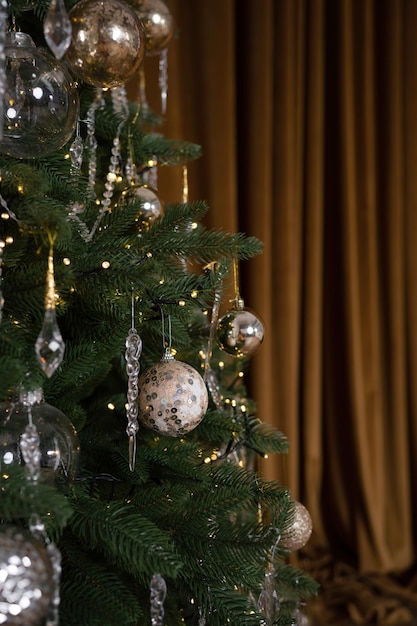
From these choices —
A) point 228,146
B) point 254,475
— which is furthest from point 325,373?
point 254,475

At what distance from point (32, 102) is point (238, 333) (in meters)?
0.37

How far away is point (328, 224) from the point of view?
1921 millimetres

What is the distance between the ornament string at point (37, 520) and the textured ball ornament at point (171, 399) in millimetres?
149

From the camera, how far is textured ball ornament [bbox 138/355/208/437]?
68 centimetres

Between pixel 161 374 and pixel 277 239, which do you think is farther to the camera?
pixel 277 239

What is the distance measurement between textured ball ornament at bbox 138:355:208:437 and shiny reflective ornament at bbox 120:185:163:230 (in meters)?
0.22

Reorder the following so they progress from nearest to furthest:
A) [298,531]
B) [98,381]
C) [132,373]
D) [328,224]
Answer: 1. [132,373]
2. [98,381]
3. [298,531]
4. [328,224]

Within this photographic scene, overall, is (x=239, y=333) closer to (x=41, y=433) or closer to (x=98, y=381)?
(x=98, y=381)

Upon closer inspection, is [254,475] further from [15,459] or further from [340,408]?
[340,408]

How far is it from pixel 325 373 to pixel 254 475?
3.96 feet

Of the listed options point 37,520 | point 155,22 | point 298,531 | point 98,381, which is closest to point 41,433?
point 37,520

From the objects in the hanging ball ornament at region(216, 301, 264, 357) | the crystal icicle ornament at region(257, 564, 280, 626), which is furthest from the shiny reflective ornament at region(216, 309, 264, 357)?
the crystal icicle ornament at region(257, 564, 280, 626)

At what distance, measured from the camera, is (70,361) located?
661mm

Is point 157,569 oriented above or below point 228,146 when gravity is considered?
below
